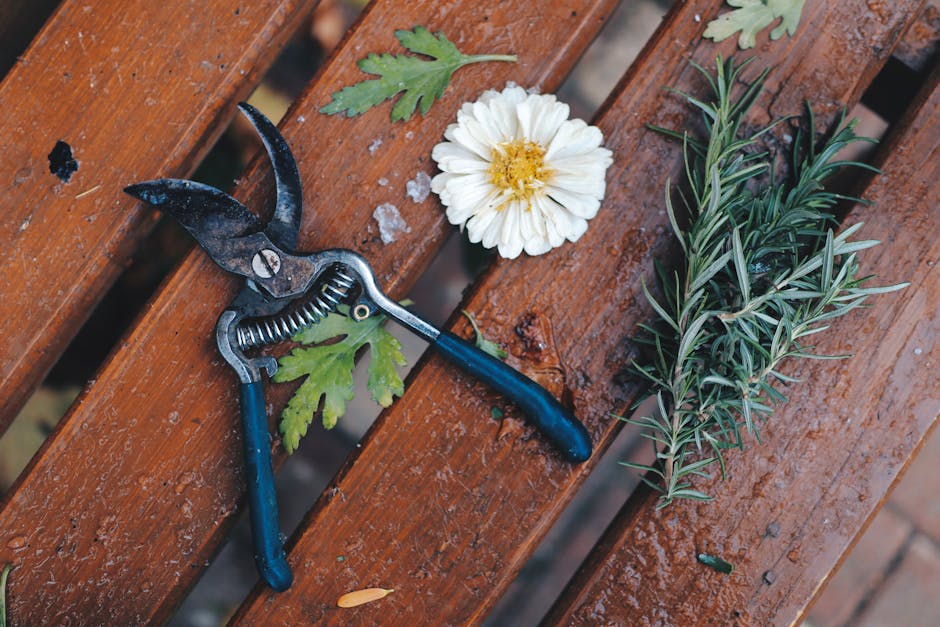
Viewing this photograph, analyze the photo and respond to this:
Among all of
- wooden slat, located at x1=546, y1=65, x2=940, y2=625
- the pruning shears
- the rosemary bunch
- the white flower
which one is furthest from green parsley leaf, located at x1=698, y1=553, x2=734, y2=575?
the white flower

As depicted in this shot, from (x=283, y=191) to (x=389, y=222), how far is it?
0.19m

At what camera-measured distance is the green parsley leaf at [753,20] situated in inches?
47.3

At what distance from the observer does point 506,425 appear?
48.7 inches

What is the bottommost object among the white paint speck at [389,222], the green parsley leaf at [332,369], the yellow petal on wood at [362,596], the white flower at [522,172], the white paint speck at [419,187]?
the yellow petal on wood at [362,596]

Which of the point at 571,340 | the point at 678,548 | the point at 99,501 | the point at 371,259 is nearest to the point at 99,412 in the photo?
the point at 99,501

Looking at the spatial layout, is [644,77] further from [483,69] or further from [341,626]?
[341,626]

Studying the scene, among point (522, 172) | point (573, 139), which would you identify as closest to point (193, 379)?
point (522, 172)

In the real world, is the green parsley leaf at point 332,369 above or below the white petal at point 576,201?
below

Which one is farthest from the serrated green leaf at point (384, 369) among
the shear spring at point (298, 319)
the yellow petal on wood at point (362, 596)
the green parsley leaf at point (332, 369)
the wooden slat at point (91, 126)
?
the wooden slat at point (91, 126)

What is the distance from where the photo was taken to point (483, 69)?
1236 mm

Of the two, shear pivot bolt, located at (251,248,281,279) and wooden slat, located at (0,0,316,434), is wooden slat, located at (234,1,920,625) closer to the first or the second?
shear pivot bolt, located at (251,248,281,279)

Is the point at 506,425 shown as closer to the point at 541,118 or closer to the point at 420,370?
the point at 420,370

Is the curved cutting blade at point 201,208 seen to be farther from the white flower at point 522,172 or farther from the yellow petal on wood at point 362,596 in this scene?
the yellow petal on wood at point 362,596

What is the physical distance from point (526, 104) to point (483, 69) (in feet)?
0.43
